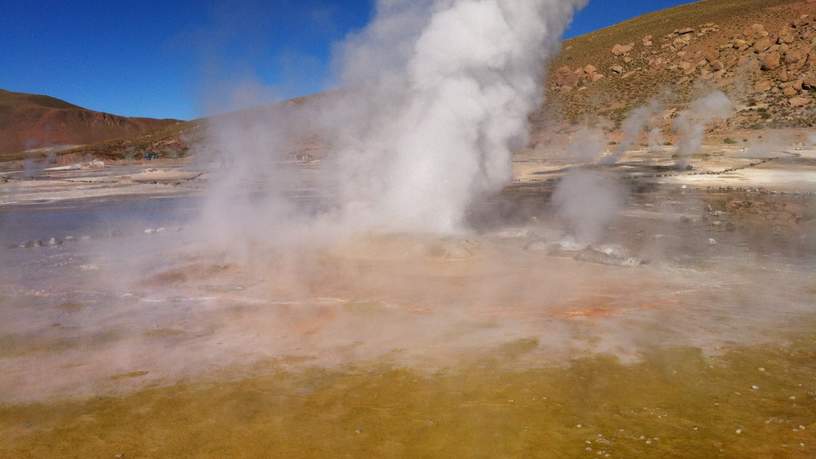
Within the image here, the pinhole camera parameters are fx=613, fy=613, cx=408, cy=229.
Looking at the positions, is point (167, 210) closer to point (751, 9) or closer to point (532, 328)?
point (532, 328)

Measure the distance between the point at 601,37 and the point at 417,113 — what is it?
52623 mm

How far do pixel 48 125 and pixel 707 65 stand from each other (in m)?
77.9

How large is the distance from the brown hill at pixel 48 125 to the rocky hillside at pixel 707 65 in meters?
59.4

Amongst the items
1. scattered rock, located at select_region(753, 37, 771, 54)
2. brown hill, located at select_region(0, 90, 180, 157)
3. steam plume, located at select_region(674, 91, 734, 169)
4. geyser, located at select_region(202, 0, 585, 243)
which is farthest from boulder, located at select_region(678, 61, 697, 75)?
brown hill, located at select_region(0, 90, 180, 157)

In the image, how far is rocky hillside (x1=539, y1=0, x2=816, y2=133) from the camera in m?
30.6

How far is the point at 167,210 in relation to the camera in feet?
43.7

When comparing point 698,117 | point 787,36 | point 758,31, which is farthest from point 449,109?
point 758,31

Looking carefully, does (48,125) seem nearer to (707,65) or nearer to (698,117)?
(707,65)

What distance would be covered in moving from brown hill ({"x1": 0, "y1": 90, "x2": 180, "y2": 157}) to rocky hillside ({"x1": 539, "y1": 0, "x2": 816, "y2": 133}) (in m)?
59.4

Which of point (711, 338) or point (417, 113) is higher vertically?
point (417, 113)

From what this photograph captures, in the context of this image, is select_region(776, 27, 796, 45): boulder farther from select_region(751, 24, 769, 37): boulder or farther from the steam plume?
the steam plume

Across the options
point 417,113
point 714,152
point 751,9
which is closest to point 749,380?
point 417,113

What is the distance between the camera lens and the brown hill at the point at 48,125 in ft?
246

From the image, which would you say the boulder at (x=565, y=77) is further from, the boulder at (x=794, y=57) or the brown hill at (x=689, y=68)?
the boulder at (x=794, y=57)
